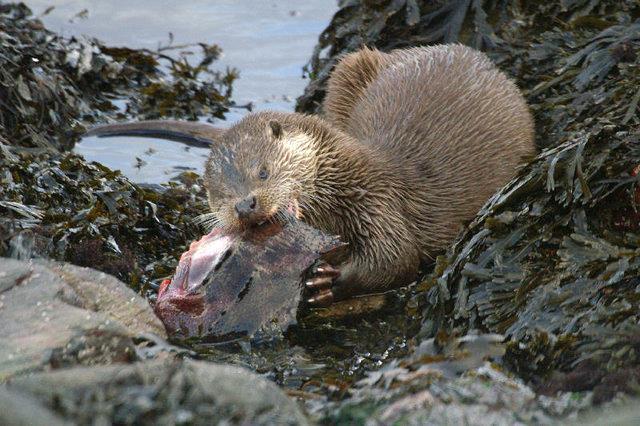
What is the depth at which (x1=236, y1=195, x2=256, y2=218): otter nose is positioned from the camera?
370 cm

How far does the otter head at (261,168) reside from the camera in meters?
3.95

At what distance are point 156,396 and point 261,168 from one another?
2.14 meters

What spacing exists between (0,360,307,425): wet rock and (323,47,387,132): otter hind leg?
10.3ft

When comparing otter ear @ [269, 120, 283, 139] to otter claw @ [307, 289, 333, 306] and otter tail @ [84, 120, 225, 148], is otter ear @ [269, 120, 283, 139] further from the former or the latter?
otter tail @ [84, 120, 225, 148]

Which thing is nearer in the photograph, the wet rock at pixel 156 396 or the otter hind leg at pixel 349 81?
the wet rock at pixel 156 396

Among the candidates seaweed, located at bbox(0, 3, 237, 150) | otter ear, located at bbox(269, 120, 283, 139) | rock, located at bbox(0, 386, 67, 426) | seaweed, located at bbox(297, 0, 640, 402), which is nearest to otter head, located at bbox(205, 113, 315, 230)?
otter ear, located at bbox(269, 120, 283, 139)

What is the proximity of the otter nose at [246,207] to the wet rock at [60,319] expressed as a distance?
682 mm

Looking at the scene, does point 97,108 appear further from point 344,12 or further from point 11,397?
point 11,397

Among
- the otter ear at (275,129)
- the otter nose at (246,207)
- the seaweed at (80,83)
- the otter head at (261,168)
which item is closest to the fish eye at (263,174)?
the otter head at (261,168)

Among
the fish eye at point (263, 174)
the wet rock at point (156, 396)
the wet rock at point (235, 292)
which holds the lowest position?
the wet rock at point (235, 292)

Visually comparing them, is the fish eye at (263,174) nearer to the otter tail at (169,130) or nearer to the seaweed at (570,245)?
the seaweed at (570,245)

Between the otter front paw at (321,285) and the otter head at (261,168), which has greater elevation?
the otter head at (261,168)

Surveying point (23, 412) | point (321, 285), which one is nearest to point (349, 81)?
point (321, 285)

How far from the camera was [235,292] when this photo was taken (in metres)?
3.50
